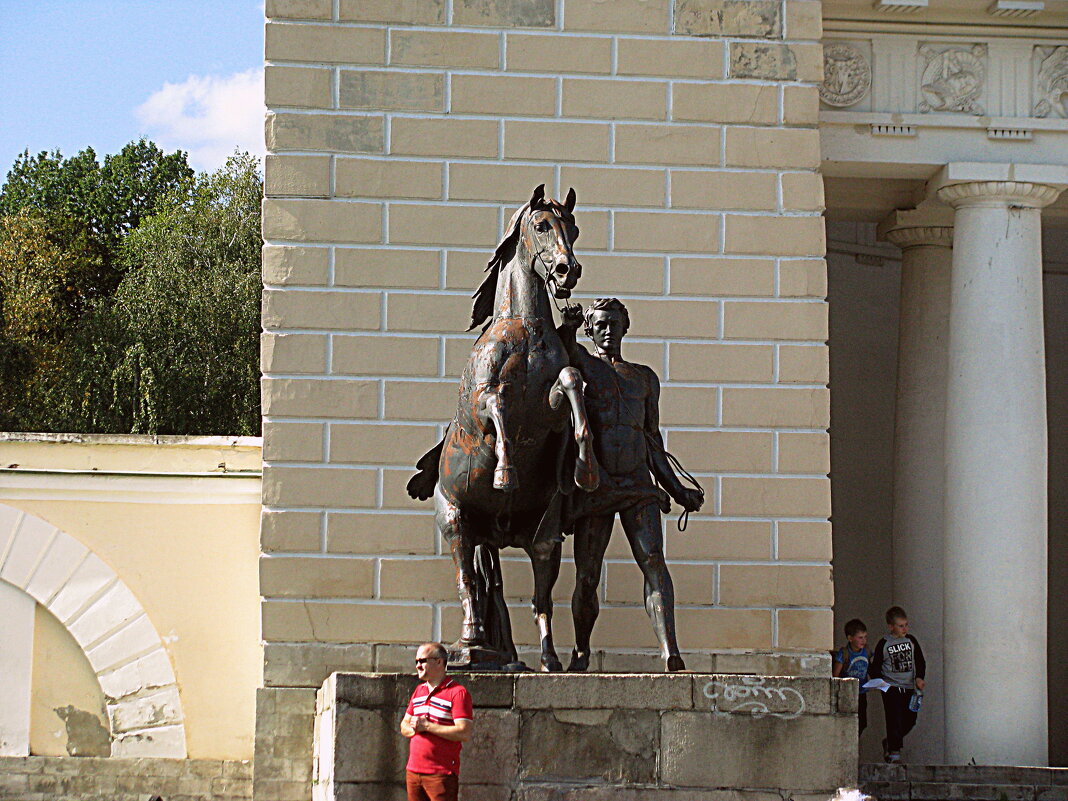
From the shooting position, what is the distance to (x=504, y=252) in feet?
30.9

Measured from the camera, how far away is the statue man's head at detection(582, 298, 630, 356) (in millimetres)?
9758

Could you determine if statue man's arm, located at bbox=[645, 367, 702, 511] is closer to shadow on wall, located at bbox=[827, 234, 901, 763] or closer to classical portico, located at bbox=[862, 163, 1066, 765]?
classical portico, located at bbox=[862, 163, 1066, 765]

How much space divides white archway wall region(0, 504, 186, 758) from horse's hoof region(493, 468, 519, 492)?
4.66 meters

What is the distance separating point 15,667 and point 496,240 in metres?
4.58

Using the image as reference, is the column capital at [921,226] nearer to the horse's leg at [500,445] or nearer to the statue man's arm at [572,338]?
the statue man's arm at [572,338]

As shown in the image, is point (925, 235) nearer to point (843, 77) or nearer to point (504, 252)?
point (843, 77)

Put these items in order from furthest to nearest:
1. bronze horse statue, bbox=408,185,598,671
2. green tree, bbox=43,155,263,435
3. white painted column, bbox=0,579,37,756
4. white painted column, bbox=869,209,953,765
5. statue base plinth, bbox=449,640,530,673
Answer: green tree, bbox=43,155,263,435
white painted column, bbox=869,209,953,765
white painted column, bbox=0,579,37,756
statue base plinth, bbox=449,640,530,673
bronze horse statue, bbox=408,185,598,671

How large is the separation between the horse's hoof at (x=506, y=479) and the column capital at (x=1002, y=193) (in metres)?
5.93

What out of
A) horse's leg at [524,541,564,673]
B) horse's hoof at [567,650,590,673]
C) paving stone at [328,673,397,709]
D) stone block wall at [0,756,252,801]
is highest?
horse's leg at [524,541,564,673]

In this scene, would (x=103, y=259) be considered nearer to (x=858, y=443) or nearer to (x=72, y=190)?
(x=72, y=190)

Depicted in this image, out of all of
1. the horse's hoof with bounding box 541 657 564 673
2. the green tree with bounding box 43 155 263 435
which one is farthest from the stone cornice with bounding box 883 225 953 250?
the green tree with bounding box 43 155 263 435

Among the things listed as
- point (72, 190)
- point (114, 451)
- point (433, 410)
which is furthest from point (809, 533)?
point (72, 190)

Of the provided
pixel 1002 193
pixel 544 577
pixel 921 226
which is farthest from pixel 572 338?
pixel 921 226

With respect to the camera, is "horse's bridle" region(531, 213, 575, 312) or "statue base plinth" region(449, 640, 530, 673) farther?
"statue base plinth" region(449, 640, 530, 673)
